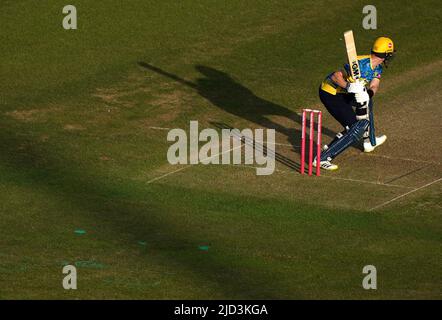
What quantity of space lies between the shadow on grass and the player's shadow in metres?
4.46

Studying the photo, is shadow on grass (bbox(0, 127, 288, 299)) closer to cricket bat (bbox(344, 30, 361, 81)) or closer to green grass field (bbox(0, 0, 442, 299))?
green grass field (bbox(0, 0, 442, 299))

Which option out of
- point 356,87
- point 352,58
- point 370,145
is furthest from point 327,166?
point 352,58

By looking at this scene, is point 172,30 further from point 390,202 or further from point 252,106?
point 390,202

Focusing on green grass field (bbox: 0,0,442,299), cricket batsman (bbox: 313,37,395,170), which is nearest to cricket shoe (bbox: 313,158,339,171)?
cricket batsman (bbox: 313,37,395,170)

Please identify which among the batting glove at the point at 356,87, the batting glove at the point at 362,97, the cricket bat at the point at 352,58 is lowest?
the batting glove at the point at 362,97

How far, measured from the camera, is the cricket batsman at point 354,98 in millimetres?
24469

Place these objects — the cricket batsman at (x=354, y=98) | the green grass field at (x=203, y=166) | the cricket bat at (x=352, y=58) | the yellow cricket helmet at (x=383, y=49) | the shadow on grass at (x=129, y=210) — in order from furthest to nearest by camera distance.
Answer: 1. the yellow cricket helmet at (x=383, y=49)
2. the cricket batsman at (x=354, y=98)
3. the cricket bat at (x=352, y=58)
4. the green grass field at (x=203, y=166)
5. the shadow on grass at (x=129, y=210)

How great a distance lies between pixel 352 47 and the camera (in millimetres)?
23938

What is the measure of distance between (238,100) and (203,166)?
4.68 metres

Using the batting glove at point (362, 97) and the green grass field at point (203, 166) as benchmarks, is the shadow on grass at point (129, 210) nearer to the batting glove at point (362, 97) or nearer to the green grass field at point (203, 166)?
the green grass field at point (203, 166)

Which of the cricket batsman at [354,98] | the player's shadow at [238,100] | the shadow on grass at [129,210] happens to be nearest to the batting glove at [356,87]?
the cricket batsman at [354,98]

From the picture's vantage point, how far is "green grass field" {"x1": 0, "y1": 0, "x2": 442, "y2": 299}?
19516 mm

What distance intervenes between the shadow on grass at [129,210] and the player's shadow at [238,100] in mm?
4465

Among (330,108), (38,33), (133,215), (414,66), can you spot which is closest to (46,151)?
(133,215)
